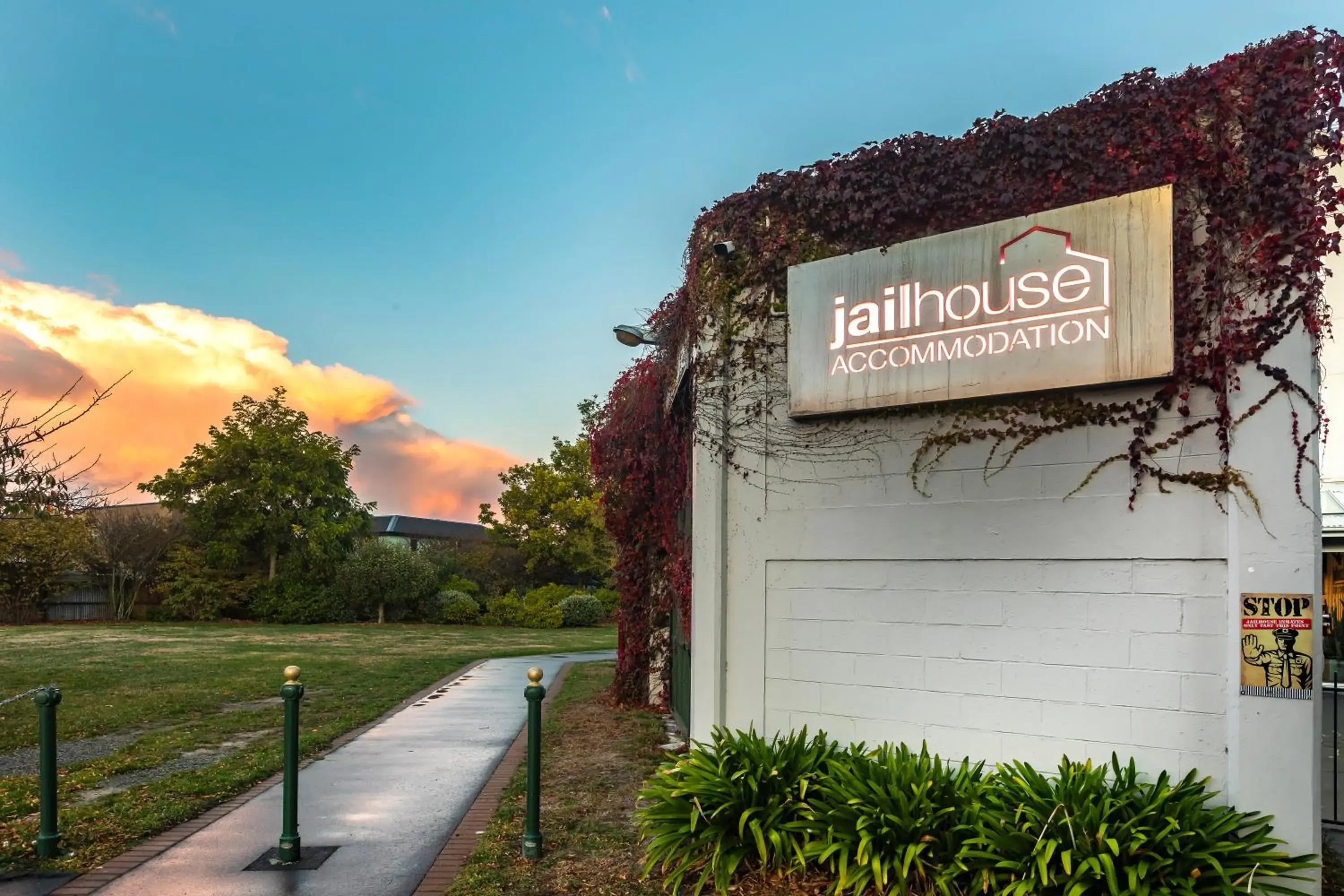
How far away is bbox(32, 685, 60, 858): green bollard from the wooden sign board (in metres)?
5.21

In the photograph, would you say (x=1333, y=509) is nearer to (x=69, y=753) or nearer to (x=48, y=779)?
(x=48, y=779)

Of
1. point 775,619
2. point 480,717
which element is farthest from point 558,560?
point 775,619

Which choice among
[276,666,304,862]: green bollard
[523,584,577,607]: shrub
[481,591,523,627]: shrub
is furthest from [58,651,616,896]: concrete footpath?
[523,584,577,607]: shrub

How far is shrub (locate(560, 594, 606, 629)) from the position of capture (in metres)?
36.4

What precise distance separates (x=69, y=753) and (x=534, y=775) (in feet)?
20.6

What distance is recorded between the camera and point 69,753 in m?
9.36

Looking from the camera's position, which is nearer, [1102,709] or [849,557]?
[1102,709]

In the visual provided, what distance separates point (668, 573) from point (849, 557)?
5095 mm

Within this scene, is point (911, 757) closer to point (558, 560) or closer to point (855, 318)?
point (855, 318)

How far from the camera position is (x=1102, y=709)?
5051mm

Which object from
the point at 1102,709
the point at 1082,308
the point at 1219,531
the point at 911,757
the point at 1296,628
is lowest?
the point at 911,757

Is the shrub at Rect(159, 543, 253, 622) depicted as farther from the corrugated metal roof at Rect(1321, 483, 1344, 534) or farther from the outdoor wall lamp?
the corrugated metal roof at Rect(1321, 483, 1344, 534)

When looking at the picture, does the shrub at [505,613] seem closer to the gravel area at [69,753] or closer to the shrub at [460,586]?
the shrub at [460,586]

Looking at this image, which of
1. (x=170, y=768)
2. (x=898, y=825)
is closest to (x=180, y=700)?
(x=170, y=768)
